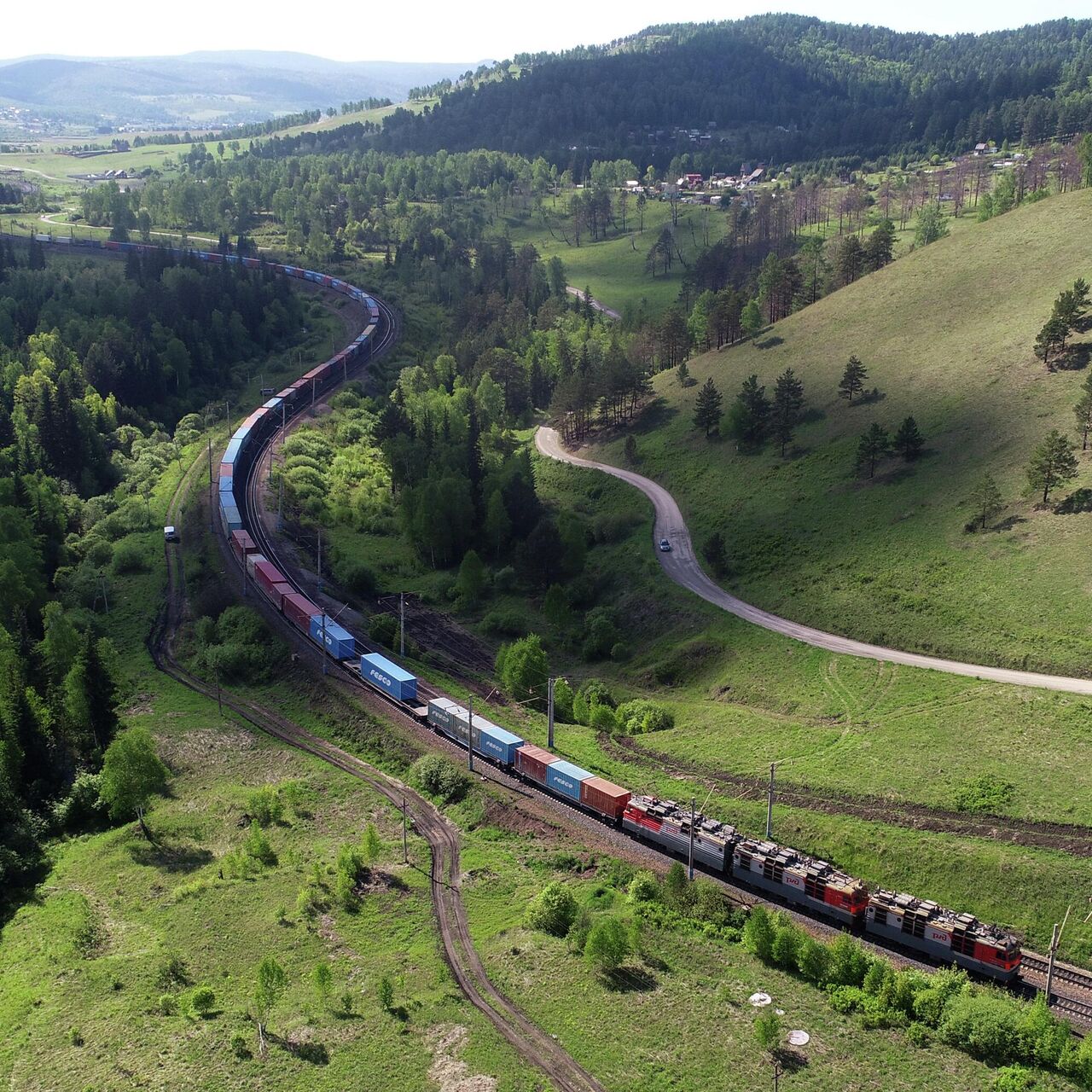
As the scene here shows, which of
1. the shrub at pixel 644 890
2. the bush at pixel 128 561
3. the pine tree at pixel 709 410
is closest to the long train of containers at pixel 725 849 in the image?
the shrub at pixel 644 890

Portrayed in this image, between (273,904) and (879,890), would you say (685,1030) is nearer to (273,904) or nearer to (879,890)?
(879,890)

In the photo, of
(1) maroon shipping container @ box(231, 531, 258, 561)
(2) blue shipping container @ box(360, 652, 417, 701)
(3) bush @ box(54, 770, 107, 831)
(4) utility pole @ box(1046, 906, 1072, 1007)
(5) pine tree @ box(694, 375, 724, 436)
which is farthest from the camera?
(5) pine tree @ box(694, 375, 724, 436)

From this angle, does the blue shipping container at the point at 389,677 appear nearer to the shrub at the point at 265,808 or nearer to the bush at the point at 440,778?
the bush at the point at 440,778

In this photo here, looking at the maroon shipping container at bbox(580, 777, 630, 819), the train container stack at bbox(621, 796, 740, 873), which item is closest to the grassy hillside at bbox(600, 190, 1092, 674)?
the train container stack at bbox(621, 796, 740, 873)

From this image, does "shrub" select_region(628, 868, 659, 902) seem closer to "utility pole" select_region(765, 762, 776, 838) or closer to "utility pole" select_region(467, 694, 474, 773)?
"utility pole" select_region(765, 762, 776, 838)

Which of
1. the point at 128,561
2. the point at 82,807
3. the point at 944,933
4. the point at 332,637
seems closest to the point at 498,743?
the point at 332,637

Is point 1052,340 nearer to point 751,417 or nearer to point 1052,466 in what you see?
point 1052,466
